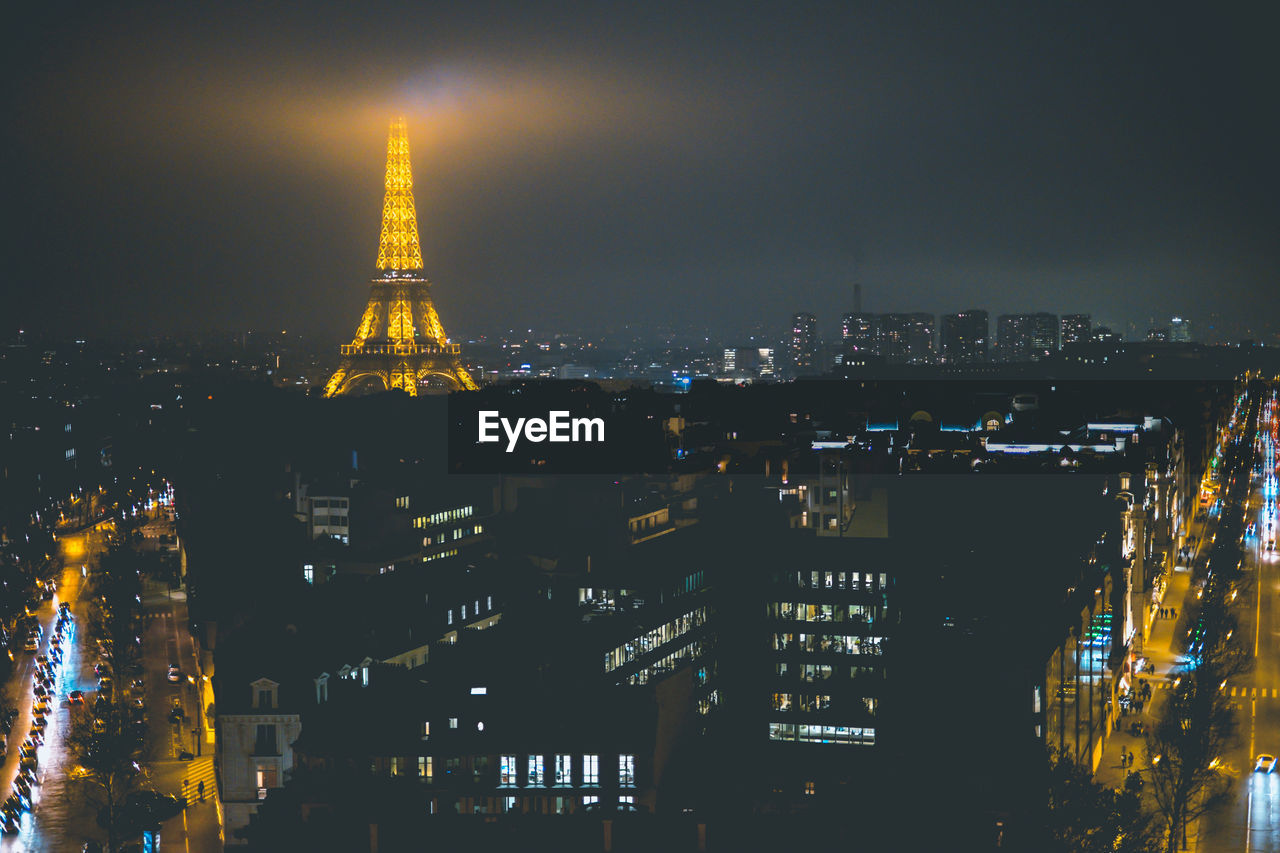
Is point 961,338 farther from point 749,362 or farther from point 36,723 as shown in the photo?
point 36,723

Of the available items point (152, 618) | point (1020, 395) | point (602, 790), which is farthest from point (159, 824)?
point (1020, 395)

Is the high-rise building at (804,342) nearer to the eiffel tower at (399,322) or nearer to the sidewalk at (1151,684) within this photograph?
the eiffel tower at (399,322)

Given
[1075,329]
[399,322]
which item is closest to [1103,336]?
[1075,329]

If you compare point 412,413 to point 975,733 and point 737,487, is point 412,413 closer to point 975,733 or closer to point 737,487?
point 737,487

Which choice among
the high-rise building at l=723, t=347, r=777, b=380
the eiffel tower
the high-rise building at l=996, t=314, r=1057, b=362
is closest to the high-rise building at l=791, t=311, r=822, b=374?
the high-rise building at l=723, t=347, r=777, b=380

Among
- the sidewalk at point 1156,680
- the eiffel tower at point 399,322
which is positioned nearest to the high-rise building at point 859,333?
the eiffel tower at point 399,322
